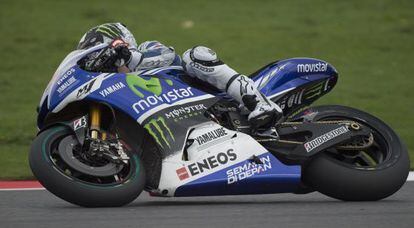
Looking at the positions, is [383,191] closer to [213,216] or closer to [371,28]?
[213,216]

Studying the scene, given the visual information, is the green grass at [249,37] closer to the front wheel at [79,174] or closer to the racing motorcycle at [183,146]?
the racing motorcycle at [183,146]

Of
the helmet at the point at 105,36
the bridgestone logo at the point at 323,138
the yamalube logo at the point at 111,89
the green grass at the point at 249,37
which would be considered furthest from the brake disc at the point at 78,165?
the green grass at the point at 249,37

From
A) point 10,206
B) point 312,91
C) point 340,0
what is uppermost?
point 312,91

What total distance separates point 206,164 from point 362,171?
1.03 m

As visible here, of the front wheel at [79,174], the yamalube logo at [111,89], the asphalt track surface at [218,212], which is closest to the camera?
Result: the asphalt track surface at [218,212]

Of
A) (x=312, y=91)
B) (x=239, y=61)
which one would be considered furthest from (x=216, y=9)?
(x=312, y=91)

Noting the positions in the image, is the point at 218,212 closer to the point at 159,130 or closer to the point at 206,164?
the point at 206,164

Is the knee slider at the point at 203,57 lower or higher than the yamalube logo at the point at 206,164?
higher

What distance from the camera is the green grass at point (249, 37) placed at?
13398mm

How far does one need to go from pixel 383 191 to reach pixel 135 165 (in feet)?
5.35

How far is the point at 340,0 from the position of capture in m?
19.2

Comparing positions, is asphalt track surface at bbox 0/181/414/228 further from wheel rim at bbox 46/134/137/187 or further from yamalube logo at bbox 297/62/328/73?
yamalube logo at bbox 297/62/328/73

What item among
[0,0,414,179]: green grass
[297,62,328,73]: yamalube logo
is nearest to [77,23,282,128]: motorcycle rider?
[297,62,328,73]: yamalube logo

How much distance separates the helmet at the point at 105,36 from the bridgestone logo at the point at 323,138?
1.41 m
